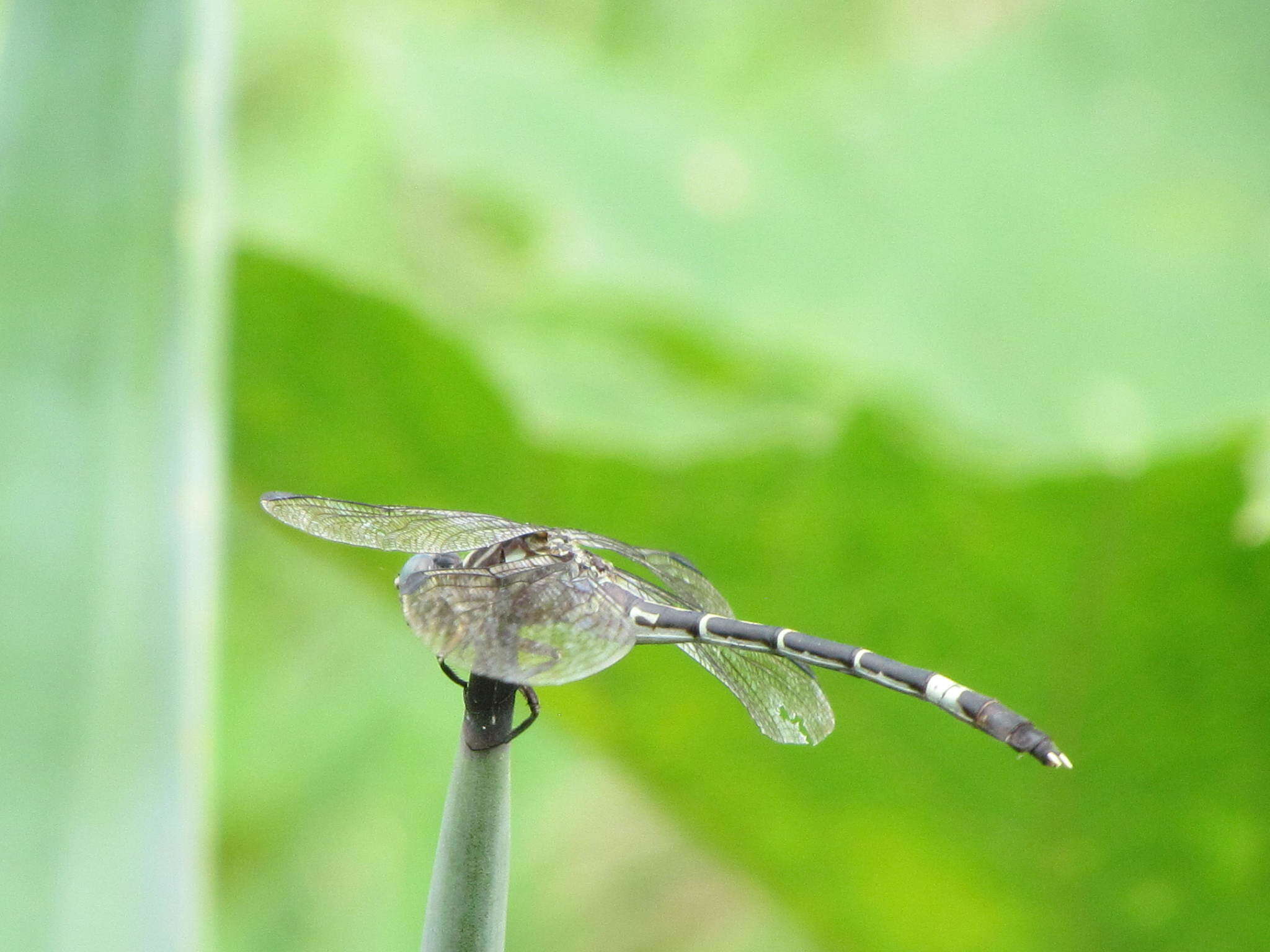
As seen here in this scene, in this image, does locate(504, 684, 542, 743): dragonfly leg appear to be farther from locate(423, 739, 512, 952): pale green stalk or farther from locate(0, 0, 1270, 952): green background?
locate(0, 0, 1270, 952): green background

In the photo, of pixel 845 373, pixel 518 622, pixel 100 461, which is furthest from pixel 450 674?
pixel 845 373

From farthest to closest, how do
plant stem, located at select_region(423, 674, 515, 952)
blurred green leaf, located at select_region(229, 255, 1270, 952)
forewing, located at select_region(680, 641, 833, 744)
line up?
blurred green leaf, located at select_region(229, 255, 1270, 952) → forewing, located at select_region(680, 641, 833, 744) → plant stem, located at select_region(423, 674, 515, 952)

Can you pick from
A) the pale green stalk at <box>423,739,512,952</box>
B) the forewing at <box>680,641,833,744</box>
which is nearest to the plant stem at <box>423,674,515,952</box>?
the pale green stalk at <box>423,739,512,952</box>

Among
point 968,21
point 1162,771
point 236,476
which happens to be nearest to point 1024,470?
Answer: point 1162,771

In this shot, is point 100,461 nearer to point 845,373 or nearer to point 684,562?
point 684,562

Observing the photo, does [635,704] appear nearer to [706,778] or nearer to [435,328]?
[706,778]

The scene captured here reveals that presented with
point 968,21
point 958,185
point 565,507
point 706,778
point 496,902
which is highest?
point 968,21
